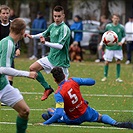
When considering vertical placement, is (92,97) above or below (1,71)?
below

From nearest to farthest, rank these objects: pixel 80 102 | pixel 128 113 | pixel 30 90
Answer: pixel 80 102
pixel 128 113
pixel 30 90

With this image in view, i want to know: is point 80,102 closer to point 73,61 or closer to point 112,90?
point 112,90

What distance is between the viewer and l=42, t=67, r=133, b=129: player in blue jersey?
33.3ft

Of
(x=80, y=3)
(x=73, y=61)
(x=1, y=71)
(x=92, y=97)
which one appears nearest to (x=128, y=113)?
(x=92, y=97)

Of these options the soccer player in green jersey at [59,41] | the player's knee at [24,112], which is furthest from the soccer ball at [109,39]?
the player's knee at [24,112]

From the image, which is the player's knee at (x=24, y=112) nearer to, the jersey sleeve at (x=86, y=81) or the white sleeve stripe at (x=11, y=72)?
the white sleeve stripe at (x=11, y=72)

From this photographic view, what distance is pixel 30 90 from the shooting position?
1622 cm

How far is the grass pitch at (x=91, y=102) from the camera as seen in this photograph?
10406 mm

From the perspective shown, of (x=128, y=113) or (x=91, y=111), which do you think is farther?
(x=128, y=113)

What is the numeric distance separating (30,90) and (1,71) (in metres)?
7.05

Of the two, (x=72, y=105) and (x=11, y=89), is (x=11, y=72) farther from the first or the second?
(x=72, y=105)

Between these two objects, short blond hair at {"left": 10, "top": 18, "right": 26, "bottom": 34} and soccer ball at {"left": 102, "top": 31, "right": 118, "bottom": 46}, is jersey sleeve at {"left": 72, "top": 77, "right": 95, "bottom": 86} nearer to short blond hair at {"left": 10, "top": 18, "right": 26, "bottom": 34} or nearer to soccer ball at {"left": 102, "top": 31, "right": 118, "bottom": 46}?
short blond hair at {"left": 10, "top": 18, "right": 26, "bottom": 34}

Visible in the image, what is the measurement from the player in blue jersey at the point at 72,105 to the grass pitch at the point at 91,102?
139 millimetres

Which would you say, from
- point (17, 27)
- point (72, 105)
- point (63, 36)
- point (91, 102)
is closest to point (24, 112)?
point (17, 27)
